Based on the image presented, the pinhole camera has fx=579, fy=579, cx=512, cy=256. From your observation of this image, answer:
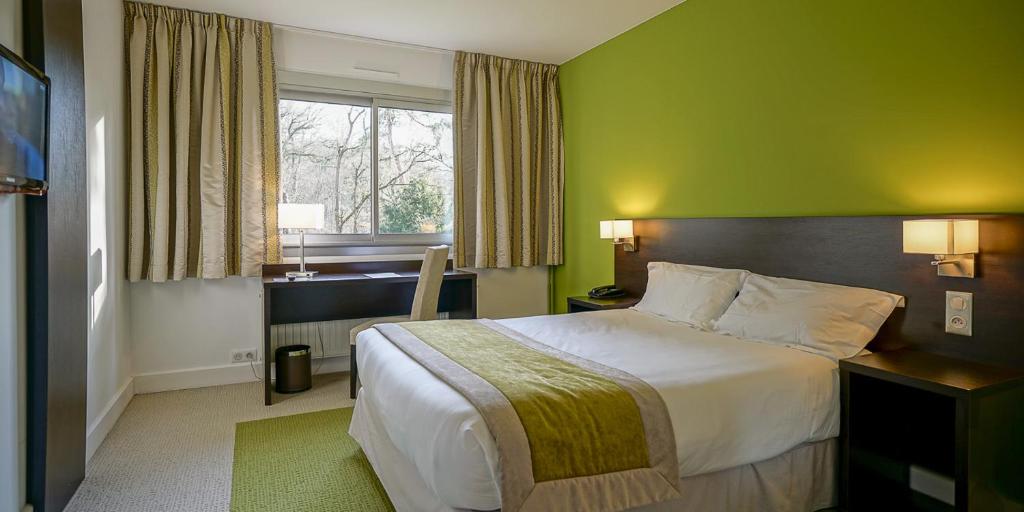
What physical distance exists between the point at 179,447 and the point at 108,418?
54 centimetres

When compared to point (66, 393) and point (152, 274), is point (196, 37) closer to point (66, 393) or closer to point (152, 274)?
point (152, 274)

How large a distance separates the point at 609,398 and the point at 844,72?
206 cm

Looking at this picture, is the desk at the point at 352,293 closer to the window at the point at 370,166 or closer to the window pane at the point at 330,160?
the window at the point at 370,166

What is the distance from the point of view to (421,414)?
5.95 feet

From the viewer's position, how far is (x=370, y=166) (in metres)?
4.66

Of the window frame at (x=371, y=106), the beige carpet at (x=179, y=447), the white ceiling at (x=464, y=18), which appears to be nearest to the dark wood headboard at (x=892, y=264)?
the white ceiling at (x=464, y=18)

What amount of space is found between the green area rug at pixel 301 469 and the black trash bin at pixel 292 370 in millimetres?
531

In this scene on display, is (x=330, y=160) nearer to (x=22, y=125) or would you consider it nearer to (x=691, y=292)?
(x=22, y=125)

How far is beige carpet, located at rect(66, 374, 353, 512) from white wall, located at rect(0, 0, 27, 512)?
1.63 feet

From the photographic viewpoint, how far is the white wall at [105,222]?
286cm

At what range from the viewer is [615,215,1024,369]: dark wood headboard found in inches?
83.1

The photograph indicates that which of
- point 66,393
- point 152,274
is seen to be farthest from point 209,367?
point 66,393

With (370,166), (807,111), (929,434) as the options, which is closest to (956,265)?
(929,434)

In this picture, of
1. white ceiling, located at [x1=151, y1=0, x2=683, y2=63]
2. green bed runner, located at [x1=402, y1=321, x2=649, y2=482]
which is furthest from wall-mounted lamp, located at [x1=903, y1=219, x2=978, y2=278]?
white ceiling, located at [x1=151, y1=0, x2=683, y2=63]
